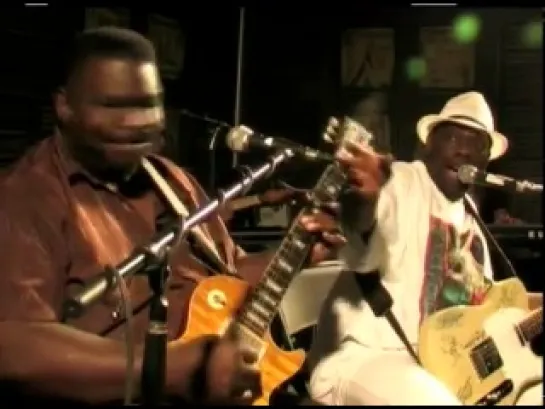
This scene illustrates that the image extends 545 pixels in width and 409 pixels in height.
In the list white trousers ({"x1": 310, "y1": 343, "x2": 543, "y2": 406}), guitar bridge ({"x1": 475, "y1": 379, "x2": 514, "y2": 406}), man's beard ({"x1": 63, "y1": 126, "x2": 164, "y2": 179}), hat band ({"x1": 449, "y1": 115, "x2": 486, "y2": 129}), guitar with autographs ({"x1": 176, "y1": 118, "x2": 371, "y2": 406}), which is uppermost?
hat band ({"x1": 449, "y1": 115, "x2": 486, "y2": 129})

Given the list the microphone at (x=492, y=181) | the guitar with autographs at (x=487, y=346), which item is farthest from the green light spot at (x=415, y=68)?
the guitar with autographs at (x=487, y=346)

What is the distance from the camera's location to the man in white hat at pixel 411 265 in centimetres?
156

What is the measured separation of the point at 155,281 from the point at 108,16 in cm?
59

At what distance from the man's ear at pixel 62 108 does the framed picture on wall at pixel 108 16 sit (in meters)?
0.17

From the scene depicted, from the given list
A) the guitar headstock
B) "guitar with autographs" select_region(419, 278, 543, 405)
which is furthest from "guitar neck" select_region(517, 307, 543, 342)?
the guitar headstock

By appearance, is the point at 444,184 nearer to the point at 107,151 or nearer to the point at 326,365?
the point at 326,365

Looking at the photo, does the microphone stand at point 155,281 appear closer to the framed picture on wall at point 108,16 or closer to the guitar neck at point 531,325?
the framed picture on wall at point 108,16

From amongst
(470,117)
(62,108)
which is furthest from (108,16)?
(470,117)

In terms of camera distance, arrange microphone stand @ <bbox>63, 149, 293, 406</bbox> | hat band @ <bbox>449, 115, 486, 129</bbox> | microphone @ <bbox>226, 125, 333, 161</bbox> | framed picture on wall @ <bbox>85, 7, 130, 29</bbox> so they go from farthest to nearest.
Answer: hat band @ <bbox>449, 115, 486, 129</bbox> → framed picture on wall @ <bbox>85, 7, 130, 29</bbox> → microphone @ <bbox>226, 125, 333, 161</bbox> → microphone stand @ <bbox>63, 149, 293, 406</bbox>

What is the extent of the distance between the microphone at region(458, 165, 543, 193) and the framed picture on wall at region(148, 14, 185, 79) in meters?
0.57

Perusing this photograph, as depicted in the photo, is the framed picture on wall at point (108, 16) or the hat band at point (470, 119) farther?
the hat band at point (470, 119)

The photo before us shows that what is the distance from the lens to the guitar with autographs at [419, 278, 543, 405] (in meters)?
1.61
